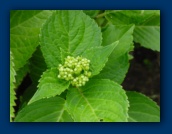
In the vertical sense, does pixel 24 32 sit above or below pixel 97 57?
above

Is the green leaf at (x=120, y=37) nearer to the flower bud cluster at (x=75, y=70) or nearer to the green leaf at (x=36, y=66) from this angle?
the flower bud cluster at (x=75, y=70)

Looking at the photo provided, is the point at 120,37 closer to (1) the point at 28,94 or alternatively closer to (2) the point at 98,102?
(2) the point at 98,102

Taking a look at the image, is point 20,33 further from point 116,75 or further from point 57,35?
point 116,75

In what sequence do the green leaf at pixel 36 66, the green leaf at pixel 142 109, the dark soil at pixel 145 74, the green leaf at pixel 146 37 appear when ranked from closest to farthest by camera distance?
the green leaf at pixel 142 109 < the green leaf at pixel 36 66 < the green leaf at pixel 146 37 < the dark soil at pixel 145 74

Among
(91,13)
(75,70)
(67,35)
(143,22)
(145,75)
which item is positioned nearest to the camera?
(75,70)

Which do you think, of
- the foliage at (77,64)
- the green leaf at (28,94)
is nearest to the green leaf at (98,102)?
the foliage at (77,64)

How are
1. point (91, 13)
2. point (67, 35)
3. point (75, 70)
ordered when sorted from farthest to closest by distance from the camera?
point (91, 13) → point (67, 35) → point (75, 70)

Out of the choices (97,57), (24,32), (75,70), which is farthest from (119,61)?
(24,32)

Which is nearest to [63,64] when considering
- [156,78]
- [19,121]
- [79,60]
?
[79,60]
